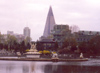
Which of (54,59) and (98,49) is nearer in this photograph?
(54,59)

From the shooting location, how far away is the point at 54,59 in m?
70.8

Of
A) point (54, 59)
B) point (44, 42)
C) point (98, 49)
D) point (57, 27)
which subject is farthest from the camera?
point (57, 27)

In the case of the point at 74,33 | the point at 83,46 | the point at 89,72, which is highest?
the point at 74,33

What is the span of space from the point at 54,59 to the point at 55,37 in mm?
99230

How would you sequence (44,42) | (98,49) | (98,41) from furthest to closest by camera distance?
(44,42) < (98,41) < (98,49)

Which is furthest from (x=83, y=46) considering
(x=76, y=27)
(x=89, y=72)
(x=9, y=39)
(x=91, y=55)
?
(x=9, y=39)

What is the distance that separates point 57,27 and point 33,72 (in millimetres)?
149627

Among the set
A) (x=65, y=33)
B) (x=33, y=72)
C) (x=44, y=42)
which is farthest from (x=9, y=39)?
(x=33, y=72)

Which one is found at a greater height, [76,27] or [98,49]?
[76,27]

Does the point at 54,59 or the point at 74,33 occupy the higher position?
the point at 74,33

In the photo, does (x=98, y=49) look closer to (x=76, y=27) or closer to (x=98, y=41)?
(x=98, y=41)

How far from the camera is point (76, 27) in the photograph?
502 ft

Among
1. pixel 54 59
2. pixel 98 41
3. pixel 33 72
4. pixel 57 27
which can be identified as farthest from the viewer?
pixel 57 27

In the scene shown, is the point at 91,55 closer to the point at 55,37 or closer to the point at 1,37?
the point at 55,37
